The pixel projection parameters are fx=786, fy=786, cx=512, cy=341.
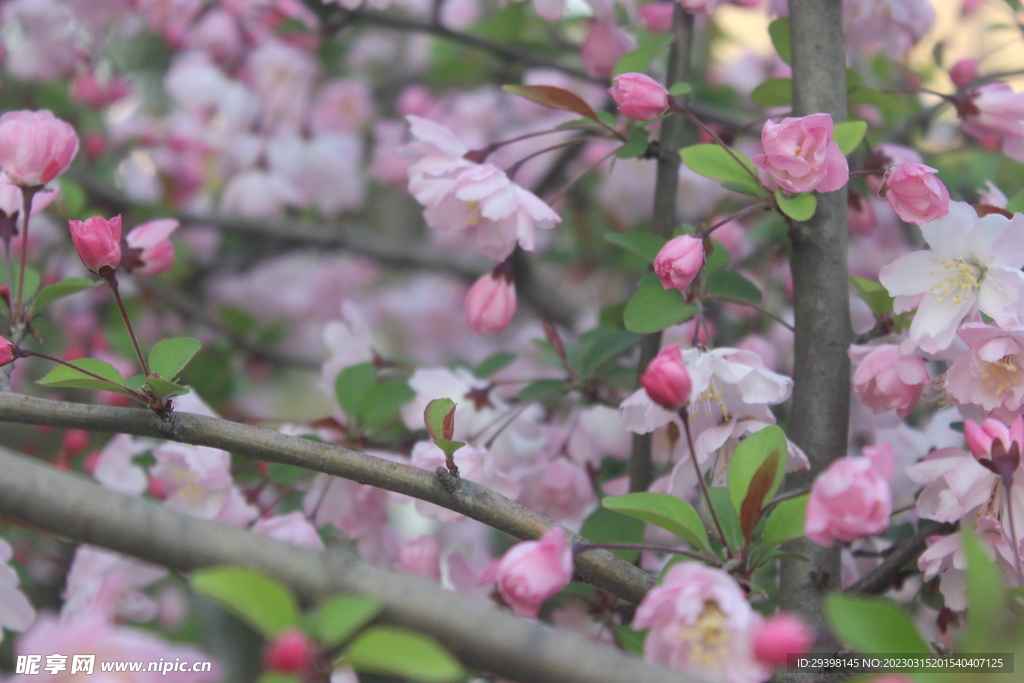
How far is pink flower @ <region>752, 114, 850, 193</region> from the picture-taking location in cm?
76

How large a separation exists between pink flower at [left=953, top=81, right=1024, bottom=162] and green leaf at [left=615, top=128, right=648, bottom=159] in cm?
44

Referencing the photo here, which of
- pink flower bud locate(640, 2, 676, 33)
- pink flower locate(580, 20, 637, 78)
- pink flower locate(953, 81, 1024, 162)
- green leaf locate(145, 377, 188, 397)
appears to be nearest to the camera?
green leaf locate(145, 377, 188, 397)

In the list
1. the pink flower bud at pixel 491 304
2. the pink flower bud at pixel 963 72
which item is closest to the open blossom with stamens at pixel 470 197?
the pink flower bud at pixel 491 304

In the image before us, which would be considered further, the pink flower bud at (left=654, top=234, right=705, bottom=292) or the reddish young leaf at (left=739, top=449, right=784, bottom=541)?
the pink flower bud at (left=654, top=234, right=705, bottom=292)

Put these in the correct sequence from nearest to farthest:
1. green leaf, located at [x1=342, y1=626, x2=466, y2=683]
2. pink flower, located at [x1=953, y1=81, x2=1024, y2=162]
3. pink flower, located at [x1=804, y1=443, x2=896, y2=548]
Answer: green leaf, located at [x1=342, y1=626, x2=466, y2=683]
pink flower, located at [x1=804, y1=443, x2=896, y2=548]
pink flower, located at [x1=953, y1=81, x2=1024, y2=162]

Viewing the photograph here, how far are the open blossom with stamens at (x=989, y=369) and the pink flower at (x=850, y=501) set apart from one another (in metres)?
0.24

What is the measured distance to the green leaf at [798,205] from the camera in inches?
31.2

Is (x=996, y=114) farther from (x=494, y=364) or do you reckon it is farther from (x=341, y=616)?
(x=341, y=616)

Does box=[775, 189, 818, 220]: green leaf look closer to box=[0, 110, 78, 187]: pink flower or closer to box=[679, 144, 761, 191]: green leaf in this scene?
box=[679, 144, 761, 191]: green leaf

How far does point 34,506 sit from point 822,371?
758mm

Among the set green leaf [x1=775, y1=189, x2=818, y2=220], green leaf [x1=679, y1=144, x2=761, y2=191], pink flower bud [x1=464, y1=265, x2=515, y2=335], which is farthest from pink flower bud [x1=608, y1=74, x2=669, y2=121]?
pink flower bud [x1=464, y1=265, x2=515, y2=335]

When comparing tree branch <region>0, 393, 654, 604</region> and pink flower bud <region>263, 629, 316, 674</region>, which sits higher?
tree branch <region>0, 393, 654, 604</region>

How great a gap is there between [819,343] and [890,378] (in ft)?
0.34

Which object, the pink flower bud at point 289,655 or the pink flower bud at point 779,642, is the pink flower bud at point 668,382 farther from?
the pink flower bud at point 289,655
